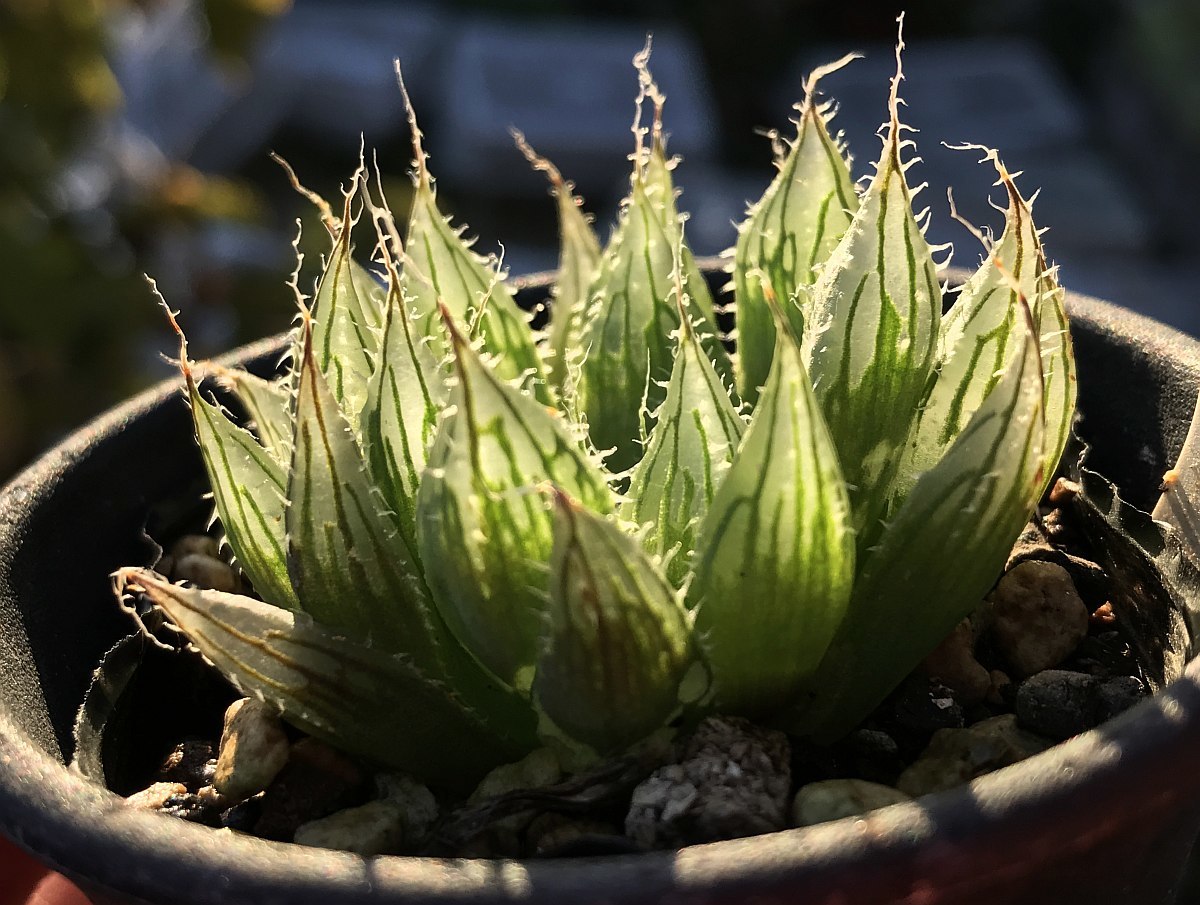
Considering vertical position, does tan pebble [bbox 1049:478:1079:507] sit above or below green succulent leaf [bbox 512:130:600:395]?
below

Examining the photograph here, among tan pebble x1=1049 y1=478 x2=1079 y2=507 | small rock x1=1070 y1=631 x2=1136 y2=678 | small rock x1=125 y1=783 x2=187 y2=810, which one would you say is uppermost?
small rock x1=125 y1=783 x2=187 y2=810

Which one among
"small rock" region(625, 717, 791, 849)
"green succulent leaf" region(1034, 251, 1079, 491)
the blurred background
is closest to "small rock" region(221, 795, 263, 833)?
"small rock" region(625, 717, 791, 849)

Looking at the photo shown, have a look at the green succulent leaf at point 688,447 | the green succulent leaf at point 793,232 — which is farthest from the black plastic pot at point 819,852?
the green succulent leaf at point 793,232

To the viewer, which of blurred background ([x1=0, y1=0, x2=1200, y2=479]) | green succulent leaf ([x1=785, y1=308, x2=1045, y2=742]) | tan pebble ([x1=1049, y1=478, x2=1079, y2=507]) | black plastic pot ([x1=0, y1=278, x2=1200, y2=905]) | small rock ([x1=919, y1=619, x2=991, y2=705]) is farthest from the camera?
blurred background ([x1=0, y1=0, x2=1200, y2=479])

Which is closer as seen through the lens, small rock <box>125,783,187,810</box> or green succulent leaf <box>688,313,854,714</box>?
green succulent leaf <box>688,313,854,714</box>

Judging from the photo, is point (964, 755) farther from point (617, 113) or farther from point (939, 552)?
point (617, 113)

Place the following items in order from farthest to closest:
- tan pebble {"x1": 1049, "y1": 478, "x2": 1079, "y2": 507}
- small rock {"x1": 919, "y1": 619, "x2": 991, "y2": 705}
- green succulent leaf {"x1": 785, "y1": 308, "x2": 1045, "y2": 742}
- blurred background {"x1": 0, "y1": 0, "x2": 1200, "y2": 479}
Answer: blurred background {"x1": 0, "y1": 0, "x2": 1200, "y2": 479} < tan pebble {"x1": 1049, "y1": 478, "x2": 1079, "y2": 507} < small rock {"x1": 919, "y1": 619, "x2": 991, "y2": 705} < green succulent leaf {"x1": 785, "y1": 308, "x2": 1045, "y2": 742}

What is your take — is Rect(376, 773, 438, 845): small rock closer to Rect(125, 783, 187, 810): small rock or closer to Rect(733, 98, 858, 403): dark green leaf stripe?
Rect(125, 783, 187, 810): small rock
